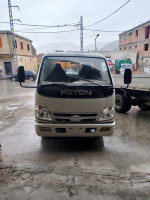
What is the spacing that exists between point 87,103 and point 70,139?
1415mm

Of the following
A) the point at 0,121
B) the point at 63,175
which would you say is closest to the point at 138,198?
the point at 63,175

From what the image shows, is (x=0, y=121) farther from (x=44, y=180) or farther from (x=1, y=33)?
(x=1, y=33)

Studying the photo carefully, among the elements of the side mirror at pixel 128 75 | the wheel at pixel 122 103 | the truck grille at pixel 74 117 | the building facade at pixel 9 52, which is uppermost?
the building facade at pixel 9 52

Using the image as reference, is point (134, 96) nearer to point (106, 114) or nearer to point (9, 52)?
point (106, 114)

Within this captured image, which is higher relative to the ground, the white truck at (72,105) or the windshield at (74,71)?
the windshield at (74,71)

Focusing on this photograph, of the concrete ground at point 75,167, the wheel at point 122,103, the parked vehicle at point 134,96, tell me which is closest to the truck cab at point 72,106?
the concrete ground at point 75,167

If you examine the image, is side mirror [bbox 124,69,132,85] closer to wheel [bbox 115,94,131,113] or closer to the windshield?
the windshield

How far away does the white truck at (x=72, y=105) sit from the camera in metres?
2.88

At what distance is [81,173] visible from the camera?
2.67m

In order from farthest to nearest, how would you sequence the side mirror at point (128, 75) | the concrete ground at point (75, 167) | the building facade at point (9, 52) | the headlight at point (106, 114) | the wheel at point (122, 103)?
1. the building facade at point (9, 52)
2. the wheel at point (122, 103)
3. the side mirror at point (128, 75)
4. the headlight at point (106, 114)
5. the concrete ground at point (75, 167)

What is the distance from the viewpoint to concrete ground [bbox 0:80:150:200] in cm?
227

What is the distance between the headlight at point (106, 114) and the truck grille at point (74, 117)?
0.11 meters

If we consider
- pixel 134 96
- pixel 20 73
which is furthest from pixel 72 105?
pixel 134 96

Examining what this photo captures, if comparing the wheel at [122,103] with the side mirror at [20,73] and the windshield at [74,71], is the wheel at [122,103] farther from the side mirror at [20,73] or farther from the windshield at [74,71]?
the side mirror at [20,73]
